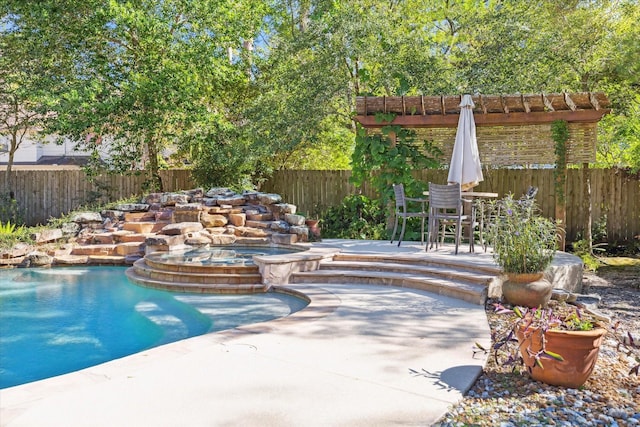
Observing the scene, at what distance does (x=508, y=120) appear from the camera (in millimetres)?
8719

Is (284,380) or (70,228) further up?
(70,228)

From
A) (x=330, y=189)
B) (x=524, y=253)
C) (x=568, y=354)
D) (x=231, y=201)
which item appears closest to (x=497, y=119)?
(x=330, y=189)

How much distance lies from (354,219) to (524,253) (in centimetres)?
573

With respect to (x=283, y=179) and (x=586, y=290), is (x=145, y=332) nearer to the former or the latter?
(x=586, y=290)

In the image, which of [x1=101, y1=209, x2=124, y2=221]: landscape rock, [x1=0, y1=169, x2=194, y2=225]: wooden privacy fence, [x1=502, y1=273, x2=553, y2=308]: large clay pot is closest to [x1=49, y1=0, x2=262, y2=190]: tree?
[x1=0, y1=169, x2=194, y2=225]: wooden privacy fence

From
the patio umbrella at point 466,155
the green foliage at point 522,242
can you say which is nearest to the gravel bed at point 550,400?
the green foliage at point 522,242

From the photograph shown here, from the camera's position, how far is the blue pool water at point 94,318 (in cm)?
394

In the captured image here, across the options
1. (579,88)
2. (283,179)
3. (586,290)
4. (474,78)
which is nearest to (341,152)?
(283,179)

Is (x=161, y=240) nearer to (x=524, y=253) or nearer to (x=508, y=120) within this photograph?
(x=524, y=253)

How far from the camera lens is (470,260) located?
6.21m

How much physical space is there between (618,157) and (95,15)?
1258cm

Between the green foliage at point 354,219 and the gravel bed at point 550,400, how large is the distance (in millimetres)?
6485

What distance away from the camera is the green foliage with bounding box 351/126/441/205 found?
922 cm

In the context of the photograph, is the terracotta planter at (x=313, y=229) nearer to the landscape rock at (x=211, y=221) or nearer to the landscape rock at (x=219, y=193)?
the landscape rock at (x=211, y=221)
